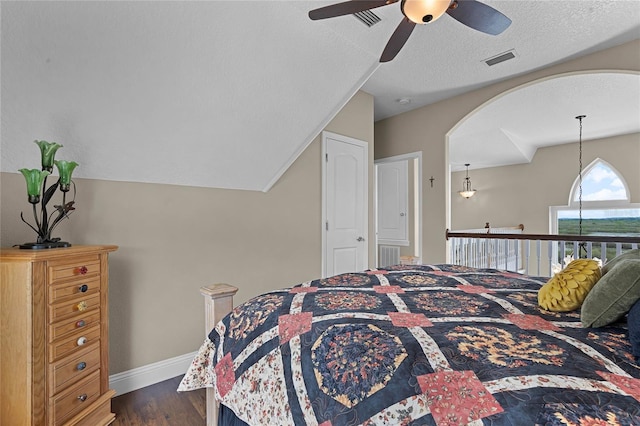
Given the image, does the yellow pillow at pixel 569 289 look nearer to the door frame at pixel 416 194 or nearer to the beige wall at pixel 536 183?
the door frame at pixel 416 194

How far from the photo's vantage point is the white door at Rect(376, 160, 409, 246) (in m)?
4.71

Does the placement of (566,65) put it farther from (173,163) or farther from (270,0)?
(173,163)

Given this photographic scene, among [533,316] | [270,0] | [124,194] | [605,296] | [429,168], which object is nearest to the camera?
[605,296]

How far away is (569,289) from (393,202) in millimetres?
3779

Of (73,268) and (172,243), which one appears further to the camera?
(172,243)

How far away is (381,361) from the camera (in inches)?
33.4

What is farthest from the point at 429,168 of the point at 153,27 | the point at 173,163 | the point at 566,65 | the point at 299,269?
the point at 153,27

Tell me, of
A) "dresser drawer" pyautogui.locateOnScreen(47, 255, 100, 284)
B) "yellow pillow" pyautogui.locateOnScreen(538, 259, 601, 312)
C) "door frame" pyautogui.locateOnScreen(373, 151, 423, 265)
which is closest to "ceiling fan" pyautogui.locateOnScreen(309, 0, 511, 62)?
"yellow pillow" pyautogui.locateOnScreen(538, 259, 601, 312)

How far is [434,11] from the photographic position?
1518mm

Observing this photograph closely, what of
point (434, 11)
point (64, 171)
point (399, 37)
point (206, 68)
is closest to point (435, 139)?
point (399, 37)

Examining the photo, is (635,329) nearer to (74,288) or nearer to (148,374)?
(74,288)

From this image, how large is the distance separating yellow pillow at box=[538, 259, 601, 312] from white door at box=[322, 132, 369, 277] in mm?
2415

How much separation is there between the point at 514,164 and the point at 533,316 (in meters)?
6.59

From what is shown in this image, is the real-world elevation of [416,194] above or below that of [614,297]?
above
